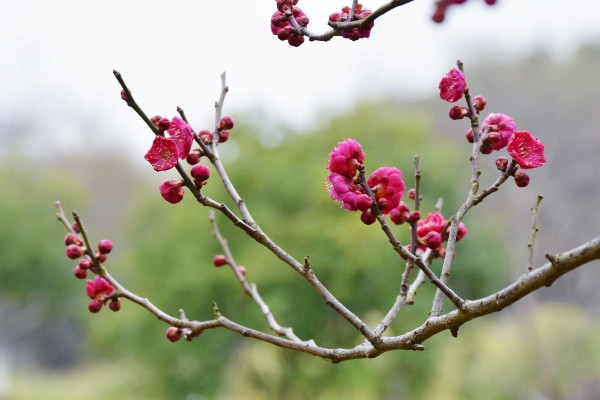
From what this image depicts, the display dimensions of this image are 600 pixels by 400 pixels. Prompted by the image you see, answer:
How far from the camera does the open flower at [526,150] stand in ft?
3.09

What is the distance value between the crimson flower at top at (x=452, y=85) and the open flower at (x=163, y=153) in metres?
0.41

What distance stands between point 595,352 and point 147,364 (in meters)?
6.03

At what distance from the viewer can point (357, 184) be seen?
922 millimetres

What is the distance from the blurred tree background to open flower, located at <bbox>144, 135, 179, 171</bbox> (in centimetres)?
699

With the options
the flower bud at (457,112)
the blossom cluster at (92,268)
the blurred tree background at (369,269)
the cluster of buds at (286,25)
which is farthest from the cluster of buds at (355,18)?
the blurred tree background at (369,269)

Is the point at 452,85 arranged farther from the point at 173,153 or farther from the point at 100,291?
the point at 100,291

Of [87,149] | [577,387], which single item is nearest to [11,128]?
[87,149]

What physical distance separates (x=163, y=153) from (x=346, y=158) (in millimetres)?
251

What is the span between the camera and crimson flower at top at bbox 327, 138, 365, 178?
0.89 metres

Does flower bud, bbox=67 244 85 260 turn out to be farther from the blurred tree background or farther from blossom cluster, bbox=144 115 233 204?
the blurred tree background

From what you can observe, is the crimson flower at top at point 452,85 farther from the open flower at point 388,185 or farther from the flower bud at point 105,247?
the flower bud at point 105,247

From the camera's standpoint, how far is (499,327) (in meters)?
11.6

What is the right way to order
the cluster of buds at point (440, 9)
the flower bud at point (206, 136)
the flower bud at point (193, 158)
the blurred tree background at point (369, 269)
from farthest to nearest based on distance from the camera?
the blurred tree background at point (369, 269) < the flower bud at point (206, 136) < the flower bud at point (193, 158) < the cluster of buds at point (440, 9)

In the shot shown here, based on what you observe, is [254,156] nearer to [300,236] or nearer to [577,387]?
[300,236]
